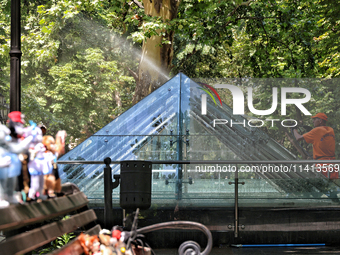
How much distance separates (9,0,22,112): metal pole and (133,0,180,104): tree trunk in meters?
9.38

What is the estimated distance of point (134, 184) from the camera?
6.81m

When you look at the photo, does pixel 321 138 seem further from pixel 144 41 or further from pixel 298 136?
pixel 144 41

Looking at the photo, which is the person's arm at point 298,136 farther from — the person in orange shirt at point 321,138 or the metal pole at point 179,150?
the metal pole at point 179,150

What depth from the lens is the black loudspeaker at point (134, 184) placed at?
6797 mm

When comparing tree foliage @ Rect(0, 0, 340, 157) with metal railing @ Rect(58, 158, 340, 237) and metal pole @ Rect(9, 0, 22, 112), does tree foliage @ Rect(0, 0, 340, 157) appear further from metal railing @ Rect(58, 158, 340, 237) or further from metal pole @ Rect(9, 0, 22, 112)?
metal pole @ Rect(9, 0, 22, 112)

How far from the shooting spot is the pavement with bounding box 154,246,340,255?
286 inches

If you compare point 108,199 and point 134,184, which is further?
point 108,199

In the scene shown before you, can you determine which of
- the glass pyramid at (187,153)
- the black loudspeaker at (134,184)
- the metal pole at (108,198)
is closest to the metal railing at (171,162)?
the metal pole at (108,198)

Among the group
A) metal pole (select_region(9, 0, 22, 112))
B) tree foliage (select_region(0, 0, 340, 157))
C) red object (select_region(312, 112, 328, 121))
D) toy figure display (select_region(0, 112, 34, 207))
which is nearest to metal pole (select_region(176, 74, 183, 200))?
tree foliage (select_region(0, 0, 340, 157))

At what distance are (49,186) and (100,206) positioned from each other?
5.00 metres

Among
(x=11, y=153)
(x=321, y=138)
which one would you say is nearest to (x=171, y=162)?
(x=321, y=138)

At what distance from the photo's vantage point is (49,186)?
334 cm

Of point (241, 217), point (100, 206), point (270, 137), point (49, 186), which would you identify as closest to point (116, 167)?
point (100, 206)

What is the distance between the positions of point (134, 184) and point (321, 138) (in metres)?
4.40
